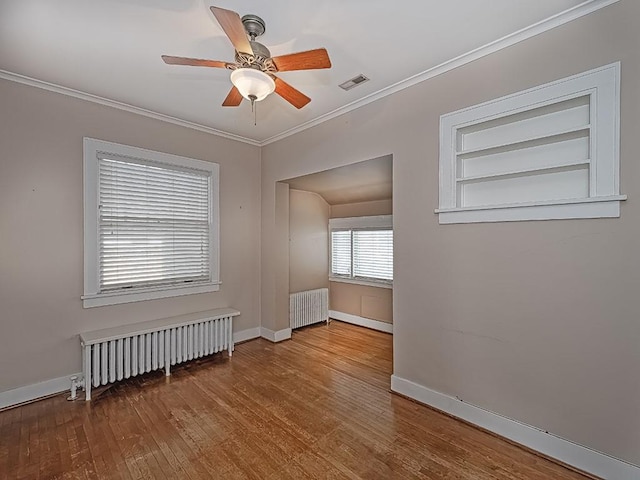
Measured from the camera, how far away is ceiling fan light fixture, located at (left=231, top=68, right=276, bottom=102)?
75.3 inches

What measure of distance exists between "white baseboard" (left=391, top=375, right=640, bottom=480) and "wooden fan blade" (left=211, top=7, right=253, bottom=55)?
2.93 m

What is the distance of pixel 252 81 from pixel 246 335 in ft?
11.5

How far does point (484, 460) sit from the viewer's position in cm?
206

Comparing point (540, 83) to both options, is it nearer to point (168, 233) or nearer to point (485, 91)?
point (485, 91)

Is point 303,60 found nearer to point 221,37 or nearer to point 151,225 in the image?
point 221,37

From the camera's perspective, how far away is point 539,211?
2.15 meters

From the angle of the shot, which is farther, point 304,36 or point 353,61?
point 353,61

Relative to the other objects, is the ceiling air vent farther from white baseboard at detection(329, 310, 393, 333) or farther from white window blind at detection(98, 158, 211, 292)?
white baseboard at detection(329, 310, 393, 333)

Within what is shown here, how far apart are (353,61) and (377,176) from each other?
1.55 meters

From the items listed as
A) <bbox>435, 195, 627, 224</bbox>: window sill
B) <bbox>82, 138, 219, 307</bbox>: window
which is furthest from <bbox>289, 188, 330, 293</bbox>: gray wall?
<bbox>435, 195, 627, 224</bbox>: window sill

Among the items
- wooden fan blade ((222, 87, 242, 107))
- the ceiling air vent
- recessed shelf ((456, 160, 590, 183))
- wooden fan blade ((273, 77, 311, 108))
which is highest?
the ceiling air vent

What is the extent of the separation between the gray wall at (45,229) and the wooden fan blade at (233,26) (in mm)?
2274

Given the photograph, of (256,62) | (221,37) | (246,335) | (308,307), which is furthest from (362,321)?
(221,37)

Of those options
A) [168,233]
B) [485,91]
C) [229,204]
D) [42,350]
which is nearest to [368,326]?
[229,204]
